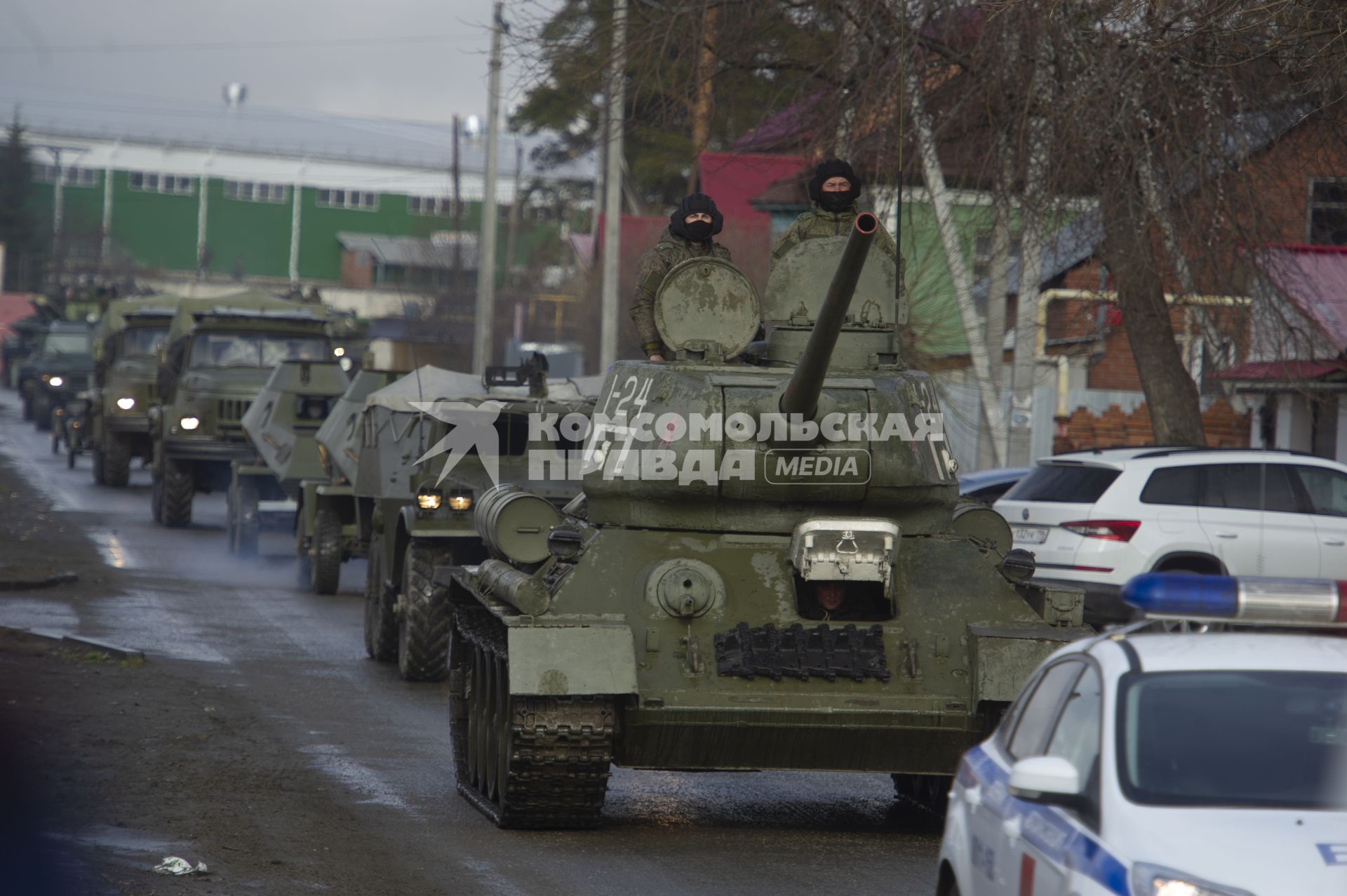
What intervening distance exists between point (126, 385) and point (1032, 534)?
59.6 ft

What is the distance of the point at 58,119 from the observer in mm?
81688

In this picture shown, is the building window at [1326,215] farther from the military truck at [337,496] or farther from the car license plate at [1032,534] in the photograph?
the military truck at [337,496]

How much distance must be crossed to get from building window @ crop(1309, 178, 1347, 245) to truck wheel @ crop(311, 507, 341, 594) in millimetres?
9497

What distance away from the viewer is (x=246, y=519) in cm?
2264

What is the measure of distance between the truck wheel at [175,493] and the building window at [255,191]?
57354 mm

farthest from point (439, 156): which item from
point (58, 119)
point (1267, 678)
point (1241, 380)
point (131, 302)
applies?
point (1267, 678)

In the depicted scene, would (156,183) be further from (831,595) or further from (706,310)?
(831,595)

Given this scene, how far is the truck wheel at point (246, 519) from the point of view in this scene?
74.2ft

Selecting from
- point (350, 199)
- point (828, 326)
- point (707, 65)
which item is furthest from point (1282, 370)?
point (350, 199)

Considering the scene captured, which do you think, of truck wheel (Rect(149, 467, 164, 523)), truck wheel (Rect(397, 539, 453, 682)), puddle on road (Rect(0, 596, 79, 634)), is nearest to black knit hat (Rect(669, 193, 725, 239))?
truck wheel (Rect(397, 539, 453, 682))

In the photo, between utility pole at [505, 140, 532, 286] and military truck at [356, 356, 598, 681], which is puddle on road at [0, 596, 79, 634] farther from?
utility pole at [505, 140, 532, 286]

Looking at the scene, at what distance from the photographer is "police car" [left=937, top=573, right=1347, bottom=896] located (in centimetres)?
454

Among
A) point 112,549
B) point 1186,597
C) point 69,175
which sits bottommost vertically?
point 112,549

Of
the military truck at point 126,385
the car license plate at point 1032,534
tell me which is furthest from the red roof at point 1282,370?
the military truck at point 126,385
